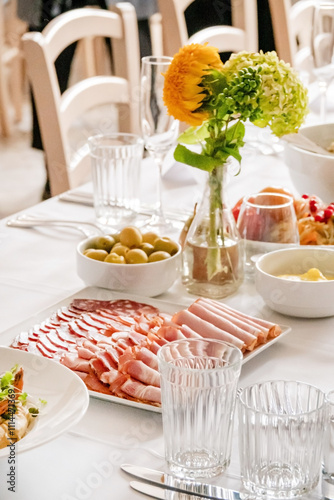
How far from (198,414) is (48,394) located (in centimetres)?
16

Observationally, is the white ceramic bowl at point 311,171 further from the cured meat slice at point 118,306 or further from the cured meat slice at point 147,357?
the cured meat slice at point 147,357

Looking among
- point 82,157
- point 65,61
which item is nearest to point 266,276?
point 82,157

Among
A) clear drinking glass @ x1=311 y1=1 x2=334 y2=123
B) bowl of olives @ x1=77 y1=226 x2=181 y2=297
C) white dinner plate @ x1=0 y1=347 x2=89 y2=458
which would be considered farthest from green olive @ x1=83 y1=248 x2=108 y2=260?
clear drinking glass @ x1=311 y1=1 x2=334 y2=123

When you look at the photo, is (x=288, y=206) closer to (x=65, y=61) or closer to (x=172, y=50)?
(x=172, y=50)

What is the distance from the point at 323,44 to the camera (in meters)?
1.97

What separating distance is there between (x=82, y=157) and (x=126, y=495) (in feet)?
4.32

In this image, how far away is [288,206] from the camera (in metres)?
1.19

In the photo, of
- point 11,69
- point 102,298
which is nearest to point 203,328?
point 102,298

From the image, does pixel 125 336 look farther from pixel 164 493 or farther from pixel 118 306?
pixel 164 493

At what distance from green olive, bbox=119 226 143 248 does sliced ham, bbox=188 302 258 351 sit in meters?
0.23

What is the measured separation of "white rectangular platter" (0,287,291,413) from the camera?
86 cm

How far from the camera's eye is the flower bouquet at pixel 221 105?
1.04 meters

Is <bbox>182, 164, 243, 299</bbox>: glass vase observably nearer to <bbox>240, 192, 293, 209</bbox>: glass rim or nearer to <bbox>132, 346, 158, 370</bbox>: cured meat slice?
<bbox>240, 192, 293, 209</bbox>: glass rim

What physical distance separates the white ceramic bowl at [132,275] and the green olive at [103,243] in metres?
0.05
